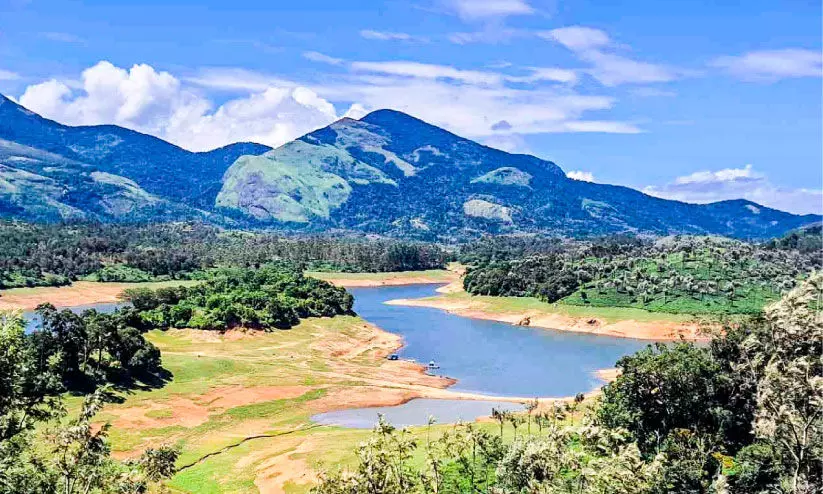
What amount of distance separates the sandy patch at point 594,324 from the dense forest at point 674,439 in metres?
68.4

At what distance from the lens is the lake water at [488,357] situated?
268 ft

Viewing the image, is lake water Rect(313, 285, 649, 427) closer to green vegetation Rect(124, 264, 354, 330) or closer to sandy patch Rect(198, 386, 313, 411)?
sandy patch Rect(198, 386, 313, 411)

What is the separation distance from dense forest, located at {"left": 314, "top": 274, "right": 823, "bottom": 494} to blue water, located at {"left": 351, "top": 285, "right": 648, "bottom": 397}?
73.1 feet

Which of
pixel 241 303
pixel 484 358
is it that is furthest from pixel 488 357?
pixel 241 303

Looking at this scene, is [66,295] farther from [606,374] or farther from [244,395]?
[606,374]

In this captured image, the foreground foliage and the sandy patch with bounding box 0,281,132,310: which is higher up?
the foreground foliage

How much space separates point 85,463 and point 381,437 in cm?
1110

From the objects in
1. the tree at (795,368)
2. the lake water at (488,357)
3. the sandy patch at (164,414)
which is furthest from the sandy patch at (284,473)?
the tree at (795,368)

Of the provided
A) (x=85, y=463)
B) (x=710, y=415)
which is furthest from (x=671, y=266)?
(x=85, y=463)

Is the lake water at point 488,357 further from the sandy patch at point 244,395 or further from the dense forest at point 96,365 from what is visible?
the dense forest at point 96,365

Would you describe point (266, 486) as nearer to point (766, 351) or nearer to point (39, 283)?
point (766, 351)

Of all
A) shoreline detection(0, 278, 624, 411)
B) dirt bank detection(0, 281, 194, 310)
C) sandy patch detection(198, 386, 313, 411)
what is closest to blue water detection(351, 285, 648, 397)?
shoreline detection(0, 278, 624, 411)

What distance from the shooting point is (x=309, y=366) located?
102m

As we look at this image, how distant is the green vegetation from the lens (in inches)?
4496
